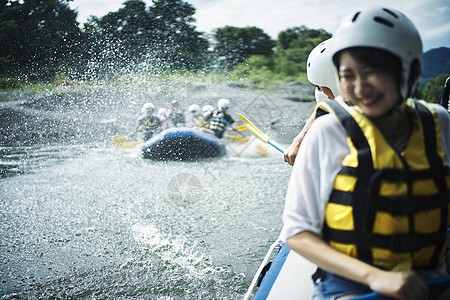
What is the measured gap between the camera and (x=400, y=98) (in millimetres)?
1049

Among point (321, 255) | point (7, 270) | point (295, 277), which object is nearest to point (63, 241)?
point (7, 270)

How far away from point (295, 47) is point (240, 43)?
6314 millimetres

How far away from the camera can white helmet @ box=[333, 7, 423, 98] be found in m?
1.02

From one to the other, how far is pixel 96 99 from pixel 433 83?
19.4 metres

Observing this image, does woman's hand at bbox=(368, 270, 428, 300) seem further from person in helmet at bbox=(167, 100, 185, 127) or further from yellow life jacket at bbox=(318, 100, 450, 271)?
person in helmet at bbox=(167, 100, 185, 127)

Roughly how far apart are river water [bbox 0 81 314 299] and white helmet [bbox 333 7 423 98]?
2706 millimetres

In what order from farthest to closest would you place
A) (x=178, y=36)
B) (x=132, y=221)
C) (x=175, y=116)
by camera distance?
(x=178, y=36)
(x=175, y=116)
(x=132, y=221)

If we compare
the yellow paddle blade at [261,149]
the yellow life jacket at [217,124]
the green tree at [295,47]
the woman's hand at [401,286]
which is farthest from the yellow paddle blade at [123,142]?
the green tree at [295,47]

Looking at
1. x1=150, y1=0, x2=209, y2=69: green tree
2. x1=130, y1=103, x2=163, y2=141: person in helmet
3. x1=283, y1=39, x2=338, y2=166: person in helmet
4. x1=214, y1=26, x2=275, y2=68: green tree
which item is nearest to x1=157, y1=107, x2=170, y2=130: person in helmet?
x1=130, y1=103, x2=163, y2=141: person in helmet

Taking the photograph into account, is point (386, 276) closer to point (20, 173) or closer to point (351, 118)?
point (351, 118)

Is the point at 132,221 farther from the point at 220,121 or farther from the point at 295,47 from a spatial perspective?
the point at 295,47

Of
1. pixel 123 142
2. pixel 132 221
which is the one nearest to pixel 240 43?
pixel 123 142

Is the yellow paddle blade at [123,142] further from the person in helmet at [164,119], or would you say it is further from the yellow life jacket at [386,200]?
the yellow life jacket at [386,200]

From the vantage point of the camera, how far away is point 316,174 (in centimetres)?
105
